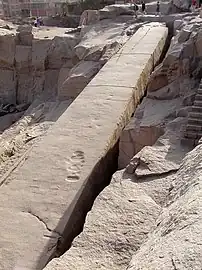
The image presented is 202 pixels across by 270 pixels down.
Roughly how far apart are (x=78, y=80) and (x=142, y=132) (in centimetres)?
334

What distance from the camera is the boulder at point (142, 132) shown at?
511 centimetres

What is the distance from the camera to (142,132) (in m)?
5.16

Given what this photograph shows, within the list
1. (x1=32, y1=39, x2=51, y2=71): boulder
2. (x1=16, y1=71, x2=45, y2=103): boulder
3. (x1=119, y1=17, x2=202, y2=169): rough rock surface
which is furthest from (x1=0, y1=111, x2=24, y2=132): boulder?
(x1=119, y1=17, x2=202, y2=169): rough rock surface

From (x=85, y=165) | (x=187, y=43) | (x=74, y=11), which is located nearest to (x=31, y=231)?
(x=85, y=165)

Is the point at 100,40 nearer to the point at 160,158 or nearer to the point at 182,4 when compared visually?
the point at 182,4

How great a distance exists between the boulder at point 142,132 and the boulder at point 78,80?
2900 mm

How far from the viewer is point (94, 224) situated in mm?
3451

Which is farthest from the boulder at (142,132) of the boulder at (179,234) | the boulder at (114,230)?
the boulder at (179,234)

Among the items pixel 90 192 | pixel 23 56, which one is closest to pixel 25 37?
pixel 23 56

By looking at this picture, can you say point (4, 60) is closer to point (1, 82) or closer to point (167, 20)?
point (1, 82)

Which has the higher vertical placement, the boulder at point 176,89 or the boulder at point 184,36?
the boulder at point 184,36

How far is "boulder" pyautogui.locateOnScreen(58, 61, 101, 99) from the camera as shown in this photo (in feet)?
26.8

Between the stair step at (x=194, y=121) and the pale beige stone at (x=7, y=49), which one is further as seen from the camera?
the pale beige stone at (x=7, y=49)

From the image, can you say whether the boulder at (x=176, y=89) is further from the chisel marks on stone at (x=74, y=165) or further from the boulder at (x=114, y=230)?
the boulder at (x=114, y=230)
